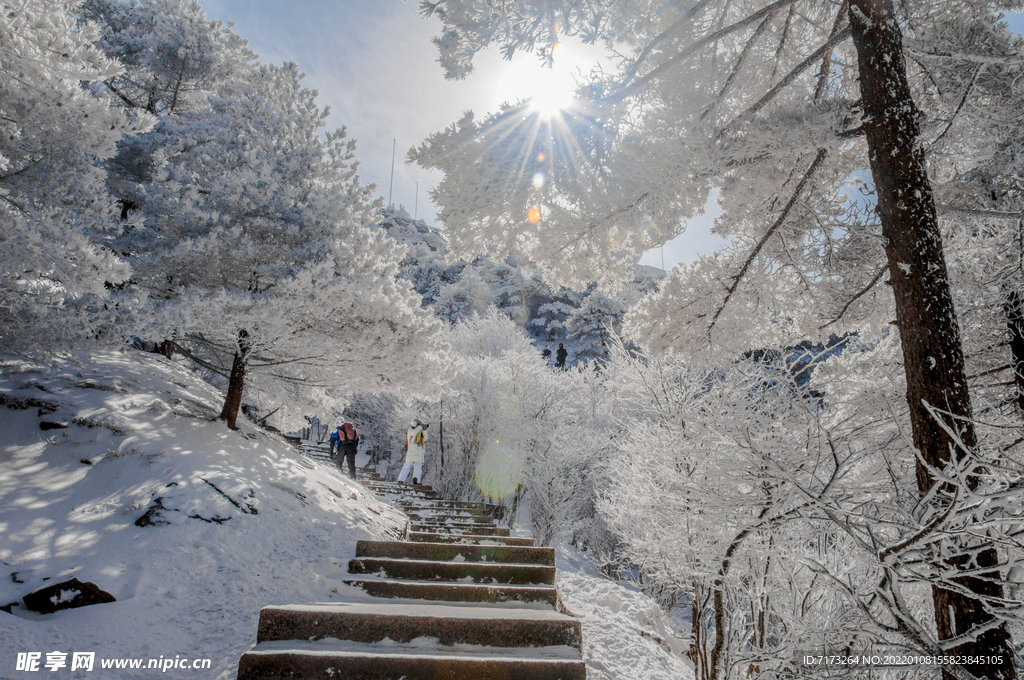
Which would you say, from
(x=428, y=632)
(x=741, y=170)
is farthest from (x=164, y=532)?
(x=741, y=170)

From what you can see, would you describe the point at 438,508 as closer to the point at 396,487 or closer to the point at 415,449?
the point at 396,487

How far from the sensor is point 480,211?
3.98 m

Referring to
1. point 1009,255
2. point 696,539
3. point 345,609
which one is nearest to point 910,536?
point 345,609

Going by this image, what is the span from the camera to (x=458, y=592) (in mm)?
3945

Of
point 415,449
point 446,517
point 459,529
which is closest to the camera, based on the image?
point 459,529

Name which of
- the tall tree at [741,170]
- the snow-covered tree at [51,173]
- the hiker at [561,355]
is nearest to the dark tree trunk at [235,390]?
the snow-covered tree at [51,173]

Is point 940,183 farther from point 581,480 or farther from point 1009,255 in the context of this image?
point 581,480

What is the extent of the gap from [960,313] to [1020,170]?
1.27m

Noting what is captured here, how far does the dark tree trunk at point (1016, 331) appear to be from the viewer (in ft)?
12.4

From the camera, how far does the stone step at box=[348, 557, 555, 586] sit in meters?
4.52

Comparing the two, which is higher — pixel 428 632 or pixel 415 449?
pixel 415 449

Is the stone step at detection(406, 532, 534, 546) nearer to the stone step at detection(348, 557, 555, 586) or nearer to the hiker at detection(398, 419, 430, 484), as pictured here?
the stone step at detection(348, 557, 555, 586)

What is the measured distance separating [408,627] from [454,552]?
80.7 inches

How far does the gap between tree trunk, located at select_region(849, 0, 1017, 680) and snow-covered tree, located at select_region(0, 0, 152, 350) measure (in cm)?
645
